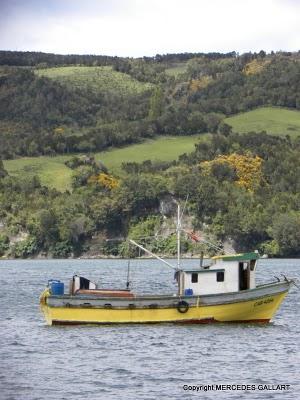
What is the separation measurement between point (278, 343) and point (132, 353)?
9.01 m

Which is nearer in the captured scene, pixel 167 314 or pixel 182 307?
pixel 182 307

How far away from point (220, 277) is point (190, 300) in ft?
8.54

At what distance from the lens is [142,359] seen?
Answer: 204ft

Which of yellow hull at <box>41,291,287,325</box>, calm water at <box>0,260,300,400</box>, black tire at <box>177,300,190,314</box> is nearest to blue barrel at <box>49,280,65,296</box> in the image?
yellow hull at <box>41,291,287,325</box>

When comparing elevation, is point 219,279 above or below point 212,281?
above

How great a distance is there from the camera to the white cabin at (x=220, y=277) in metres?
73.4

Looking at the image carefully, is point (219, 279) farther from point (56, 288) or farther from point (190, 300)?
point (56, 288)

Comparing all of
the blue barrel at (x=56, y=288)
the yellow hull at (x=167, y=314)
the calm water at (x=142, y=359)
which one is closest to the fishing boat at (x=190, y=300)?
the yellow hull at (x=167, y=314)

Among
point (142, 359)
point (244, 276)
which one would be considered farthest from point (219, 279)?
point (142, 359)

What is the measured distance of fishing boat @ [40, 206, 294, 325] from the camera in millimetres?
72812

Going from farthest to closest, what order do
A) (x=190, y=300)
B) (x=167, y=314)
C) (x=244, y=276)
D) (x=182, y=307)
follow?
(x=244, y=276) → (x=167, y=314) → (x=182, y=307) → (x=190, y=300)

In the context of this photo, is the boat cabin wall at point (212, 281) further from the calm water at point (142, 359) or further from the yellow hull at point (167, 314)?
the calm water at point (142, 359)

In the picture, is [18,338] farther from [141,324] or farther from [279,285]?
[279,285]

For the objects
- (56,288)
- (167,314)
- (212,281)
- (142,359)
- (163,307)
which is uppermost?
(212,281)
